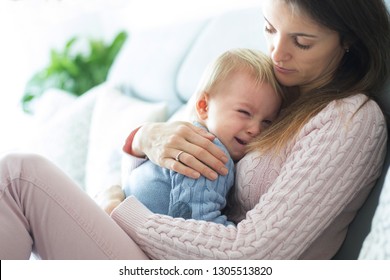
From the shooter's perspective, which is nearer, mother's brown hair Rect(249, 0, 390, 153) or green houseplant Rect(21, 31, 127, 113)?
mother's brown hair Rect(249, 0, 390, 153)

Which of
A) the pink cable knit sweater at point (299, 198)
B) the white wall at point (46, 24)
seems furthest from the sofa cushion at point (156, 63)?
the pink cable knit sweater at point (299, 198)

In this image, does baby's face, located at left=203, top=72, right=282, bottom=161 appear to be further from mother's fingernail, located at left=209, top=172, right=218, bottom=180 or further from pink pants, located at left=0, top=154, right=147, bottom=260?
pink pants, located at left=0, top=154, right=147, bottom=260

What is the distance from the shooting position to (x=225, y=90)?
138cm

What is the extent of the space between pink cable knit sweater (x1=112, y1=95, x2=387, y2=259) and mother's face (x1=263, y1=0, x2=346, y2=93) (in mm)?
143

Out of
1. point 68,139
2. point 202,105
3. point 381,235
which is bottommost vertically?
point 68,139

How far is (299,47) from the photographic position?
1.29 meters

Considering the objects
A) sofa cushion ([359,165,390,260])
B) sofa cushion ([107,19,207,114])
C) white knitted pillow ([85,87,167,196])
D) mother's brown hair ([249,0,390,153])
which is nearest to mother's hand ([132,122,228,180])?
mother's brown hair ([249,0,390,153])

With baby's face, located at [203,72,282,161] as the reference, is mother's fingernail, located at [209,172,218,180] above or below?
below

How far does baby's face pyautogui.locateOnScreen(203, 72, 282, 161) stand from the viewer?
1.35 meters

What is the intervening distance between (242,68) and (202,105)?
0.49ft

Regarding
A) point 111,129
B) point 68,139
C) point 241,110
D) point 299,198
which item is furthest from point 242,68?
point 68,139

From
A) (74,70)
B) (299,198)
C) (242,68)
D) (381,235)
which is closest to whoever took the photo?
(381,235)

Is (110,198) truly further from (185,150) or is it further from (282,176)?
(282,176)
